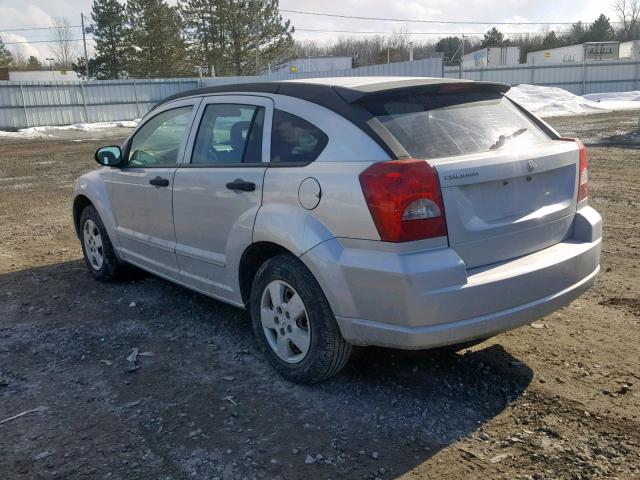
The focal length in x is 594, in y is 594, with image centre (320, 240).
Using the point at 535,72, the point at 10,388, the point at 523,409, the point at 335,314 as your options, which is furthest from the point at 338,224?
the point at 535,72

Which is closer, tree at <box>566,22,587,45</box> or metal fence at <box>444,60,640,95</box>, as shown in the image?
metal fence at <box>444,60,640,95</box>

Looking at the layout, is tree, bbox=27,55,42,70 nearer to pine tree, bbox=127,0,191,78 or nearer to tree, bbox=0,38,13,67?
tree, bbox=0,38,13,67

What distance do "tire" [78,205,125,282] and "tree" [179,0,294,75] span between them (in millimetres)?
45945

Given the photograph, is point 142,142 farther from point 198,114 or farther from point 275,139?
point 275,139

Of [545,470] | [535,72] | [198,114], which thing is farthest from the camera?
[535,72]

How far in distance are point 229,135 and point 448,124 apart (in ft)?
5.07

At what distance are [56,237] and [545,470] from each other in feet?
23.1

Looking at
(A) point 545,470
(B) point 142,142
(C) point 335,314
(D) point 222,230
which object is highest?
(B) point 142,142

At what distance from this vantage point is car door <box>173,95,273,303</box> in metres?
3.79

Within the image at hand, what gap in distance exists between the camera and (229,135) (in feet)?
13.5

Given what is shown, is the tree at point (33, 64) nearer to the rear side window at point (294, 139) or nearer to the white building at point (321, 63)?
the white building at point (321, 63)

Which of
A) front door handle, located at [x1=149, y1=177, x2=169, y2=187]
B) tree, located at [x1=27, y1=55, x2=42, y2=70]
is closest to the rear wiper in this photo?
front door handle, located at [x1=149, y1=177, x2=169, y2=187]

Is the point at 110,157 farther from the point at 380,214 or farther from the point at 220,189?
the point at 380,214

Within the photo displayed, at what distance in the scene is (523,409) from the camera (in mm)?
3254
